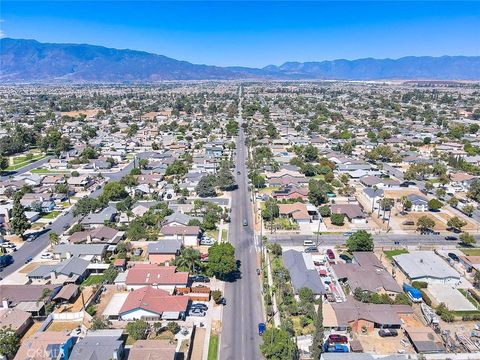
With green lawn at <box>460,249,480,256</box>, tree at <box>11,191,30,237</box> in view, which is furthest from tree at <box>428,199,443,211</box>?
tree at <box>11,191,30,237</box>

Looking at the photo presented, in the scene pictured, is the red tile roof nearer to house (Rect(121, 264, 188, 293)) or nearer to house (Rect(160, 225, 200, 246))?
house (Rect(121, 264, 188, 293))

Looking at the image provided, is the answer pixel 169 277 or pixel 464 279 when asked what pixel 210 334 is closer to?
pixel 169 277

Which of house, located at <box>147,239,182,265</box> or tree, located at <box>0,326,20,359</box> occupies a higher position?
tree, located at <box>0,326,20,359</box>

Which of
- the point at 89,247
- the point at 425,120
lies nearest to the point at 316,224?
the point at 89,247

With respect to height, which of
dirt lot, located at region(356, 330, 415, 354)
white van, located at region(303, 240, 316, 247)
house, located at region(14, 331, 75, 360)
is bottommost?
white van, located at region(303, 240, 316, 247)

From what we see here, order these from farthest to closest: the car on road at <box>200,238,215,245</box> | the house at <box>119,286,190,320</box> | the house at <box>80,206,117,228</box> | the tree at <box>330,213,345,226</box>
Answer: the tree at <box>330,213,345,226</box>
the house at <box>80,206,117,228</box>
the car on road at <box>200,238,215,245</box>
the house at <box>119,286,190,320</box>

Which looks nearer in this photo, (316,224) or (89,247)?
(89,247)

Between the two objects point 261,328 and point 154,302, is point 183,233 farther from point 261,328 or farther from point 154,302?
point 261,328

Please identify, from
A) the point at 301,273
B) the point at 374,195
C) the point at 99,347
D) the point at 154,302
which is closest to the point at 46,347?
the point at 99,347
